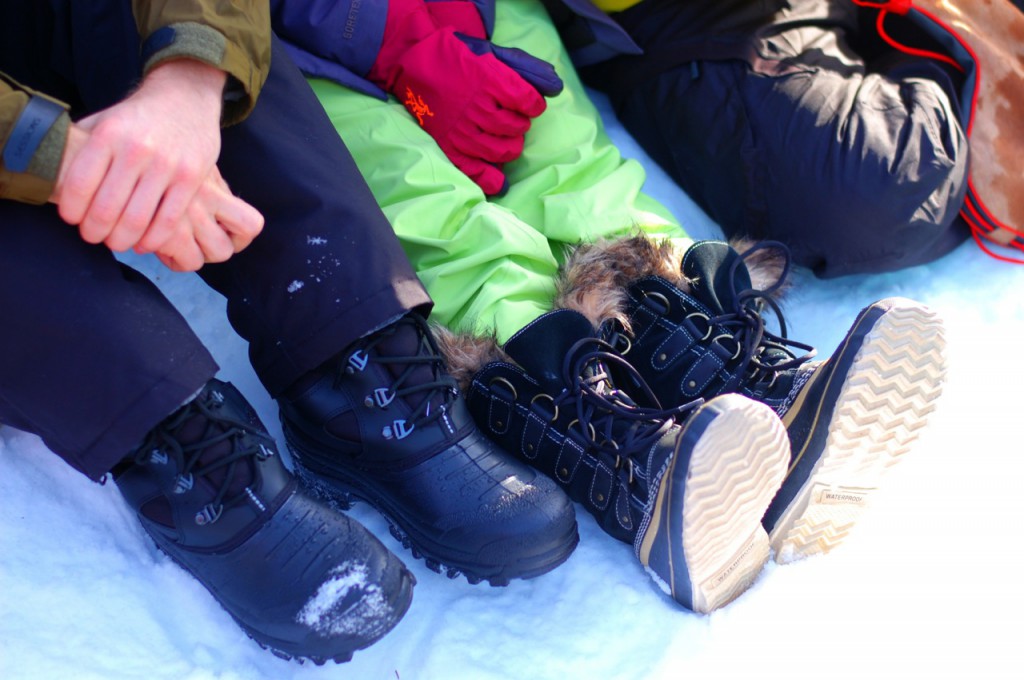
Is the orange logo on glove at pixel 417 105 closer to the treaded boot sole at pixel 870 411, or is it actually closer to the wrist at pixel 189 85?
the wrist at pixel 189 85

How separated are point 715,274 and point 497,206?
37cm

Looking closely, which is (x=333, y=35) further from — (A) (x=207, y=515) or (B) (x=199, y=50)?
(A) (x=207, y=515)

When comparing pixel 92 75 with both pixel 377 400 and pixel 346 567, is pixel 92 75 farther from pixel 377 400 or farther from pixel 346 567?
pixel 346 567

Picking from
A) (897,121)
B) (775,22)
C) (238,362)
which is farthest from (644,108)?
(238,362)

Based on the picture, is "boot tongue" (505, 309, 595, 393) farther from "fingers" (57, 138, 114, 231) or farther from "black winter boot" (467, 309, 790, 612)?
"fingers" (57, 138, 114, 231)

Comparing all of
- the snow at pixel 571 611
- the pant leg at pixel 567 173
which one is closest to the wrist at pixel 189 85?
the snow at pixel 571 611

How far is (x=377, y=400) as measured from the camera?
109 cm

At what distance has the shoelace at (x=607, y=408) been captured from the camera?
1105mm

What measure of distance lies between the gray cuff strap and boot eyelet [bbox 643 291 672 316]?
82 cm

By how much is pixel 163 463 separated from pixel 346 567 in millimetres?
238

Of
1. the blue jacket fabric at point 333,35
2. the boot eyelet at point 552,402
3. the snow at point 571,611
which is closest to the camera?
the snow at point 571,611

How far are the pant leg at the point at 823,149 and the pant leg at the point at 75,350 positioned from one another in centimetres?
113

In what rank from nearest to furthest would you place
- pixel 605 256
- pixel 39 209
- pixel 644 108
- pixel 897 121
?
pixel 39 209 < pixel 605 256 < pixel 897 121 < pixel 644 108

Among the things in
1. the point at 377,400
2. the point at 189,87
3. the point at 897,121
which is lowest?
the point at 377,400
